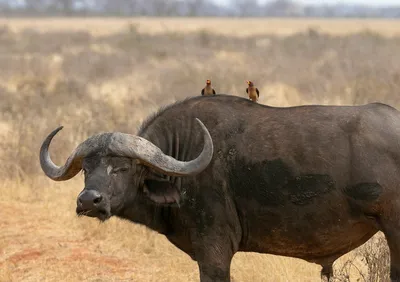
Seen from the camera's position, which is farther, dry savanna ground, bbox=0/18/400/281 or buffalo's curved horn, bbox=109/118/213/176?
dry savanna ground, bbox=0/18/400/281

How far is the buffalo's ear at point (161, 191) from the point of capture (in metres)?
6.47

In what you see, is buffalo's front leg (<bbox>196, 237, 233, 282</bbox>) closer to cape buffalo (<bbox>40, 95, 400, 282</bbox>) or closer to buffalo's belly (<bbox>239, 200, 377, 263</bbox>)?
cape buffalo (<bbox>40, 95, 400, 282</bbox>)

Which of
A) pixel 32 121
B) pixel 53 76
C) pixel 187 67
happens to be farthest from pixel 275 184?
pixel 187 67

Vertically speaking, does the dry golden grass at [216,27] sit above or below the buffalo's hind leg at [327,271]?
above

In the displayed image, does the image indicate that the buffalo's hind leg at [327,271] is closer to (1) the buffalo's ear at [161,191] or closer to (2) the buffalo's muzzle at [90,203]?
(1) the buffalo's ear at [161,191]

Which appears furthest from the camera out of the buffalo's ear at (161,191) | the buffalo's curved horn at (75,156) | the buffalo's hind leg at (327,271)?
the buffalo's hind leg at (327,271)

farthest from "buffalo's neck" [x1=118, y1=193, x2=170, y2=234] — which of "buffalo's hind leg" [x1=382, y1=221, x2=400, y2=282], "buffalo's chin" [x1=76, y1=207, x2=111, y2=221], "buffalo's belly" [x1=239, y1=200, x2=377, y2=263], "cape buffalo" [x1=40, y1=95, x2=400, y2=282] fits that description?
"buffalo's hind leg" [x1=382, y1=221, x2=400, y2=282]

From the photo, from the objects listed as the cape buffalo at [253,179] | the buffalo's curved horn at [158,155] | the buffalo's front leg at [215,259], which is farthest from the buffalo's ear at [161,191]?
the buffalo's front leg at [215,259]

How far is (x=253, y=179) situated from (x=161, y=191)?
697 mm

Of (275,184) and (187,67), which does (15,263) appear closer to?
(275,184)

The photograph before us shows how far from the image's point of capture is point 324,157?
20.9 feet

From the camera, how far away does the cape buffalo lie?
6242 mm

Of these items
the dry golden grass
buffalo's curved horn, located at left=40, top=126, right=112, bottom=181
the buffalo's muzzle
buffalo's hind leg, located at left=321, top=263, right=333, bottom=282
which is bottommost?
buffalo's hind leg, located at left=321, top=263, right=333, bottom=282

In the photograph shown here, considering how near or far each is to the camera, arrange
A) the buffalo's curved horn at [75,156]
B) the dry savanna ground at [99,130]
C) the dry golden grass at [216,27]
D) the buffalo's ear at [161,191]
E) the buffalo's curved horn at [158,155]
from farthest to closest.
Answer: the dry golden grass at [216,27] → the dry savanna ground at [99,130] → the buffalo's ear at [161,191] → the buffalo's curved horn at [75,156] → the buffalo's curved horn at [158,155]
